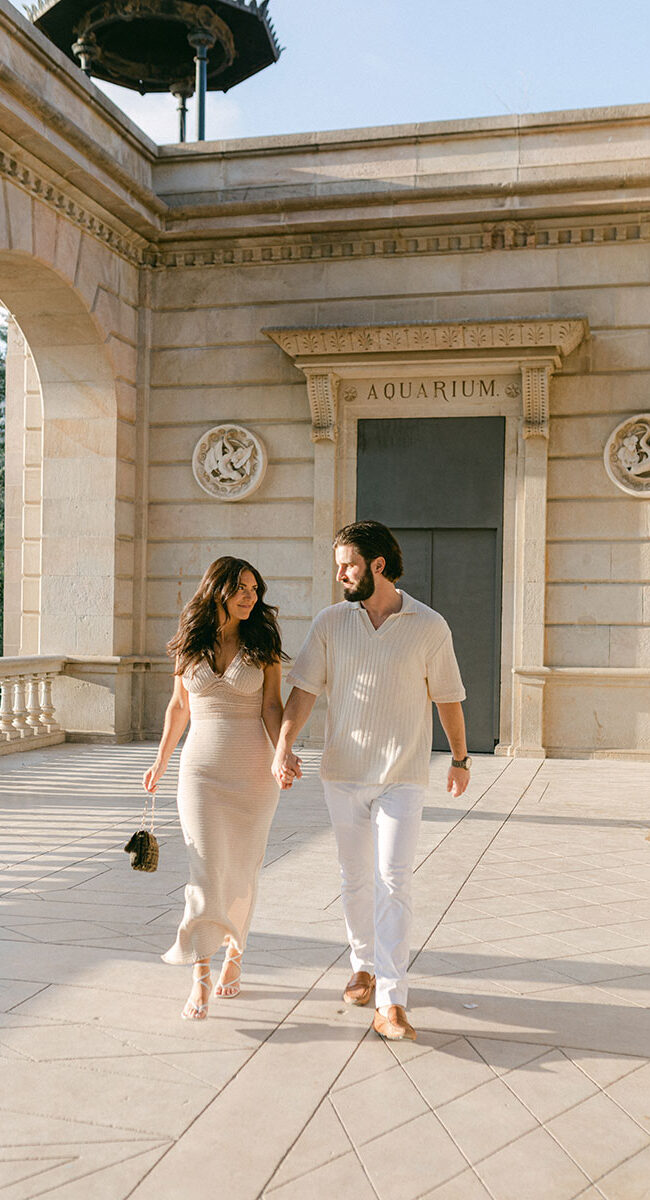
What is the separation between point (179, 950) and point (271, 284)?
9977 mm

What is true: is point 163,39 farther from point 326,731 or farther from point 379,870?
point 379,870

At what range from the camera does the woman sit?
4062 millimetres

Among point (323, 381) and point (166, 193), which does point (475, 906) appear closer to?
point (323, 381)

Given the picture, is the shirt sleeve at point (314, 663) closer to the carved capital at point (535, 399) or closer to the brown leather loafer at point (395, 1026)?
the brown leather loafer at point (395, 1026)

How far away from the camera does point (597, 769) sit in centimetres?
1109

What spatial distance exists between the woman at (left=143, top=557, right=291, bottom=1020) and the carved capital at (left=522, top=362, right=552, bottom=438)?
8.08 meters

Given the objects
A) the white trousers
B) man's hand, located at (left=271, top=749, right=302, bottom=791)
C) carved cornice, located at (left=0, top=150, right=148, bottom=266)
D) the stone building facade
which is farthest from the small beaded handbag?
the stone building facade

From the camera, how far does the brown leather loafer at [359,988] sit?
419 cm

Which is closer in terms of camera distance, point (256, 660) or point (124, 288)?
point (256, 660)

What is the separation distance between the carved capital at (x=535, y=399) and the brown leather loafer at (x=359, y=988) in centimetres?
854

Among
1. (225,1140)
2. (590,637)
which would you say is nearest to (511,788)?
(590,637)

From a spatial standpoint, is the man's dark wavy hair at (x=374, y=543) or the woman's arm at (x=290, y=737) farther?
the man's dark wavy hair at (x=374, y=543)

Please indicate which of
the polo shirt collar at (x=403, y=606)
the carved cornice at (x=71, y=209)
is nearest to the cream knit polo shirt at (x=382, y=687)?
the polo shirt collar at (x=403, y=606)

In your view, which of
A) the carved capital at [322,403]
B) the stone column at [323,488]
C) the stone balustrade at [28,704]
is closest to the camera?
the stone balustrade at [28,704]
